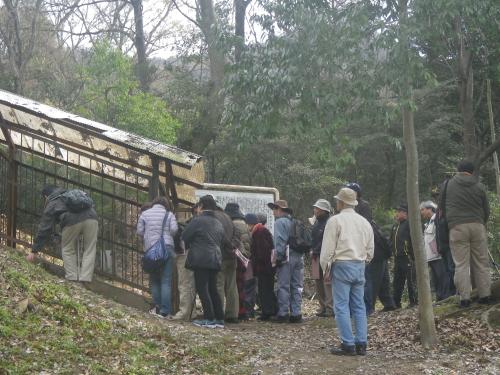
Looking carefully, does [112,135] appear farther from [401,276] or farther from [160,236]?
[401,276]

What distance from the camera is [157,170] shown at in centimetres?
1080

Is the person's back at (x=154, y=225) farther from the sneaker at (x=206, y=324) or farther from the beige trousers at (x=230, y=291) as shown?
the sneaker at (x=206, y=324)

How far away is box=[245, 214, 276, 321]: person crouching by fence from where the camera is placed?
11.0m

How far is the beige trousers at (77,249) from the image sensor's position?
10125 mm

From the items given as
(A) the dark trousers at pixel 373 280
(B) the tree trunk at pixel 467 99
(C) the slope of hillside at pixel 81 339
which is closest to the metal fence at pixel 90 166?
(C) the slope of hillside at pixel 81 339

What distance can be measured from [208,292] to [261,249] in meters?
1.54

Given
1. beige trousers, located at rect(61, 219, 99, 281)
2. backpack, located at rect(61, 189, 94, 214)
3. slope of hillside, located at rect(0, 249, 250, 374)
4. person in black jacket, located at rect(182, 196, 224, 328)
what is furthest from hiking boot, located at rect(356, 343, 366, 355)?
backpack, located at rect(61, 189, 94, 214)

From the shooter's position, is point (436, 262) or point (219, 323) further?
point (436, 262)

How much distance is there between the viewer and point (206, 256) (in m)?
9.46

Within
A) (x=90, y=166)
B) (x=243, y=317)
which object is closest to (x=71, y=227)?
(x=90, y=166)

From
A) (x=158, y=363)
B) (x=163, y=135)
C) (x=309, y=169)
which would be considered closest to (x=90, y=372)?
(x=158, y=363)

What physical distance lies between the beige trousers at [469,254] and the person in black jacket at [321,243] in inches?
86.7

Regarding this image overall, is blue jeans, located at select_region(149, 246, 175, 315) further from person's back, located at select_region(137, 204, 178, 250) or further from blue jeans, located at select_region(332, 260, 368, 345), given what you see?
blue jeans, located at select_region(332, 260, 368, 345)

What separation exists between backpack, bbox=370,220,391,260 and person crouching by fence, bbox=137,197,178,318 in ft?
9.95
